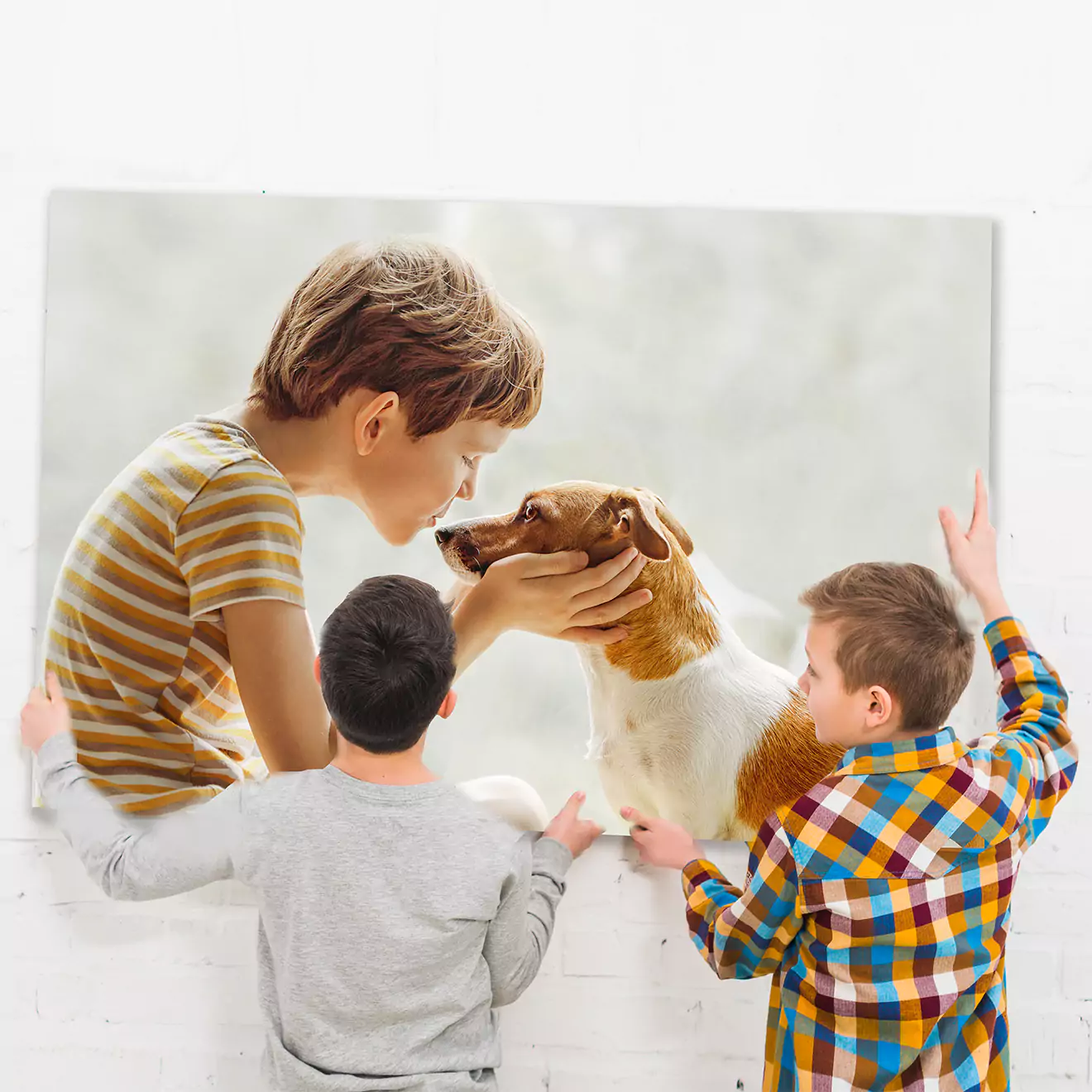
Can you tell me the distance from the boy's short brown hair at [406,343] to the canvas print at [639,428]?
3cm

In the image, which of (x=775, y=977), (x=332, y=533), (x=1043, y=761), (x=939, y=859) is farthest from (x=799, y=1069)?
(x=332, y=533)

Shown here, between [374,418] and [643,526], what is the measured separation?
0.46 m

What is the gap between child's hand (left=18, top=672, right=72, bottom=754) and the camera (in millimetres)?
1519

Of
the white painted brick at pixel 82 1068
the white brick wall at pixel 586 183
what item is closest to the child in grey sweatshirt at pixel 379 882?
the white brick wall at pixel 586 183

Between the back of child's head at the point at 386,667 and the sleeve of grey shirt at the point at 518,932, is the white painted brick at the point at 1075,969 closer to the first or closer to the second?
the sleeve of grey shirt at the point at 518,932

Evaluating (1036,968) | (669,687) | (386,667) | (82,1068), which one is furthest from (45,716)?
(1036,968)

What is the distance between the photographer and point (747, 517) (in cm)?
155

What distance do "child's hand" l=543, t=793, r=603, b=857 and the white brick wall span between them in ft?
0.34

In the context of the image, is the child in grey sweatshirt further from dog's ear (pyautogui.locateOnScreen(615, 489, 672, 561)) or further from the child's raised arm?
the child's raised arm

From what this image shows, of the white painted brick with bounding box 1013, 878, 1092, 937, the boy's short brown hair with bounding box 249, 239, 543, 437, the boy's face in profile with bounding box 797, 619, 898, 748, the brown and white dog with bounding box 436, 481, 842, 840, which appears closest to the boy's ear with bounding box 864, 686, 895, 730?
the boy's face in profile with bounding box 797, 619, 898, 748

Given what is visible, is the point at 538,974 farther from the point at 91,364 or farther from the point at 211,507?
the point at 91,364

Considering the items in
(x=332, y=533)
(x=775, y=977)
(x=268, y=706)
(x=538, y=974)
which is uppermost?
(x=332, y=533)

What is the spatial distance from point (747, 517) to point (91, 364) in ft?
3.66

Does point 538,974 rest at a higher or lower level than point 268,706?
lower
